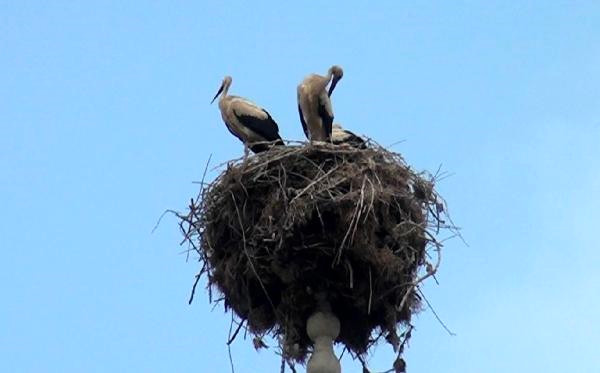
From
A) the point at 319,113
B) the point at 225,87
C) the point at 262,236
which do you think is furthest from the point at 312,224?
the point at 225,87

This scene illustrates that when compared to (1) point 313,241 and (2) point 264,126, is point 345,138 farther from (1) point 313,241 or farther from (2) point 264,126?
(1) point 313,241

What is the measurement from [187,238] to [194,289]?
0.43m

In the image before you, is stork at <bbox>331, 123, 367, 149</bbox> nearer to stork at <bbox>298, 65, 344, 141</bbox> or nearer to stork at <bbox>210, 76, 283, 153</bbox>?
stork at <bbox>298, 65, 344, 141</bbox>

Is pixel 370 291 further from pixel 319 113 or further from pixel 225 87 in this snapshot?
pixel 225 87

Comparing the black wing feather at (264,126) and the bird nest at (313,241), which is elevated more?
the black wing feather at (264,126)

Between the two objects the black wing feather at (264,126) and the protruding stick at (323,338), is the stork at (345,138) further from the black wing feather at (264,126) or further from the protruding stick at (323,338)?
A: the protruding stick at (323,338)

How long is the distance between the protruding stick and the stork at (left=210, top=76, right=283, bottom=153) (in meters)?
2.98

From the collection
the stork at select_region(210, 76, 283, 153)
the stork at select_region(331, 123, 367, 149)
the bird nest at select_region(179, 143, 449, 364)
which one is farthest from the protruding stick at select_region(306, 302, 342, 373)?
the stork at select_region(210, 76, 283, 153)

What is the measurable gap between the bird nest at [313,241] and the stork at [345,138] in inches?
18.0

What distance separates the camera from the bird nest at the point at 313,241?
12.6 meters

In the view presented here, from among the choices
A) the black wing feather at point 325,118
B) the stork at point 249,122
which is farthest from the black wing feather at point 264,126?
the black wing feather at point 325,118

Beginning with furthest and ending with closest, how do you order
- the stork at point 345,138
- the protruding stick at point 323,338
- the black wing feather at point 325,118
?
the black wing feather at point 325,118 < the stork at point 345,138 < the protruding stick at point 323,338

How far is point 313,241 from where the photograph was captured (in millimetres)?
12656

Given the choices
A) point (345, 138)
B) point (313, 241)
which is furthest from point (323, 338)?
point (345, 138)
